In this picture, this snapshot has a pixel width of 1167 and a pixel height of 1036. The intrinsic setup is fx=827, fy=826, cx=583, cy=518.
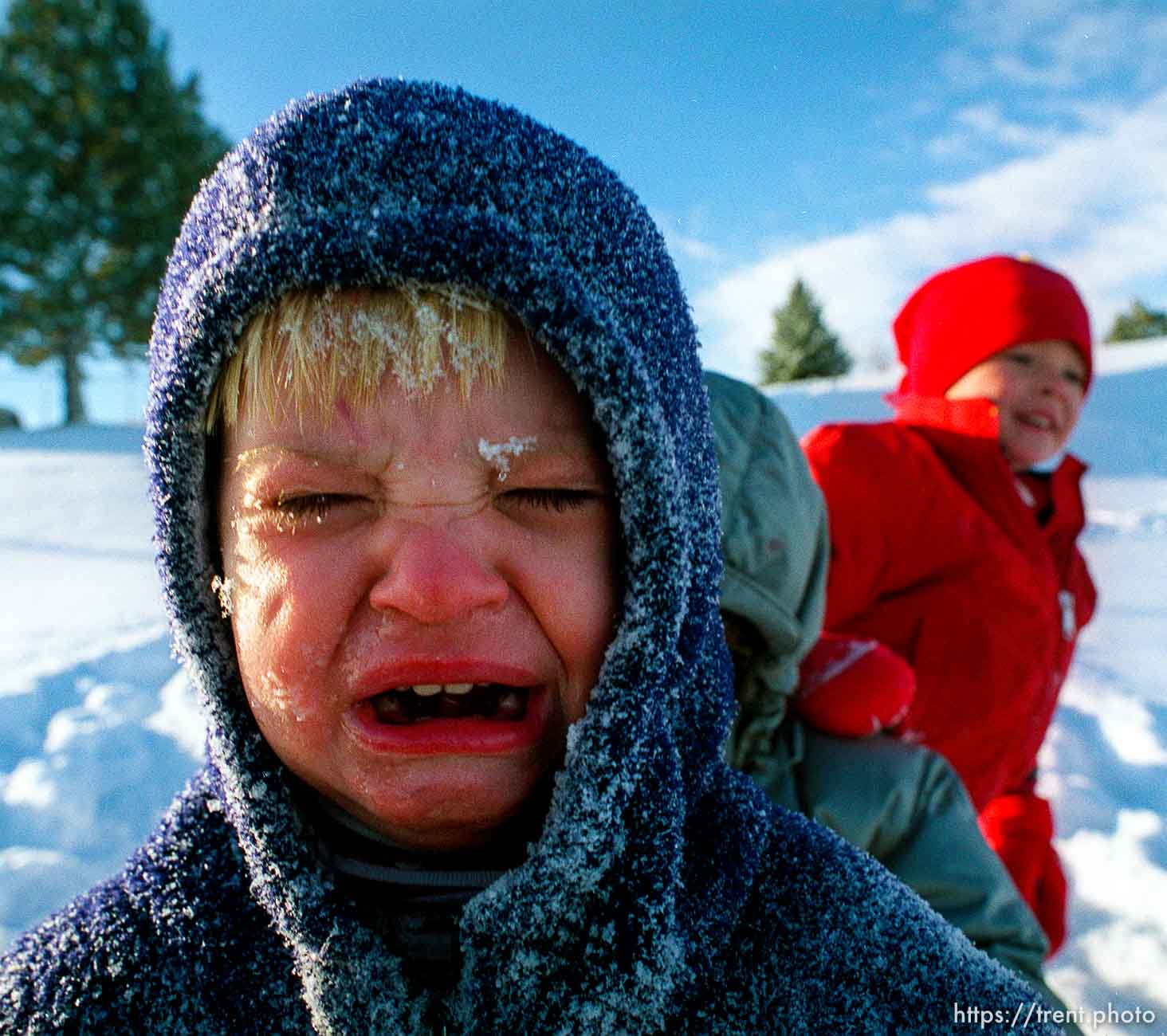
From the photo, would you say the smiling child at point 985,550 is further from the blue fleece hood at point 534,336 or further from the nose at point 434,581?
the nose at point 434,581

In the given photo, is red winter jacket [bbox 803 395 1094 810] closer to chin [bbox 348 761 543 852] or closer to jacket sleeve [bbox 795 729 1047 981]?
jacket sleeve [bbox 795 729 1047 981]

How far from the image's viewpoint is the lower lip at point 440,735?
33.9 inches

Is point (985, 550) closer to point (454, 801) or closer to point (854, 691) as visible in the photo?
point (854, 691)

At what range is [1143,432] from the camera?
813 centimetres

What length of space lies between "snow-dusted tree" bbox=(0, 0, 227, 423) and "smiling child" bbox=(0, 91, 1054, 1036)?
604 inches

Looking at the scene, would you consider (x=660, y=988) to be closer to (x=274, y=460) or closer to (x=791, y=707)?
(x=274, y=460)

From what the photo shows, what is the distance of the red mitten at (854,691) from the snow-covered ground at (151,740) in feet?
2.95

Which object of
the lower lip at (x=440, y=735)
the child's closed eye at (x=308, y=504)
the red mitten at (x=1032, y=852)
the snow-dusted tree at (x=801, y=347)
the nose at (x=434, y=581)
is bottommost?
the red mitten at (x=1032, y=852)

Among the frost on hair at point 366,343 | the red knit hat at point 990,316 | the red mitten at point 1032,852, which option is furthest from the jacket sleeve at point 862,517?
the frost on hair at point 366,343

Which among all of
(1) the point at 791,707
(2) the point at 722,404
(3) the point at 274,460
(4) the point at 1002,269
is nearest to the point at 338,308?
(3) the point at 274,460

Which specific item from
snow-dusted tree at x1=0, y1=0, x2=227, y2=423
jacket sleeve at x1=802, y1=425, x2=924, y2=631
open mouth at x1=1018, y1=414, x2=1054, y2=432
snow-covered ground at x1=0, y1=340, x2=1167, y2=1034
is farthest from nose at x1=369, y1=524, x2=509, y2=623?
snow-dusted tree at x1=0, y1=0, x2=227, y2=423

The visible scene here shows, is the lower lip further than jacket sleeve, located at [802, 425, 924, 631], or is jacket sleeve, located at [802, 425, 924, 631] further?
jacket sleeve, located at [802, 425, 924, 631]

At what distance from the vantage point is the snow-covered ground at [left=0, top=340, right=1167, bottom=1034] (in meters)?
2.02

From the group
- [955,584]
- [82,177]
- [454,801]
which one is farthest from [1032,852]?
[82,177]
